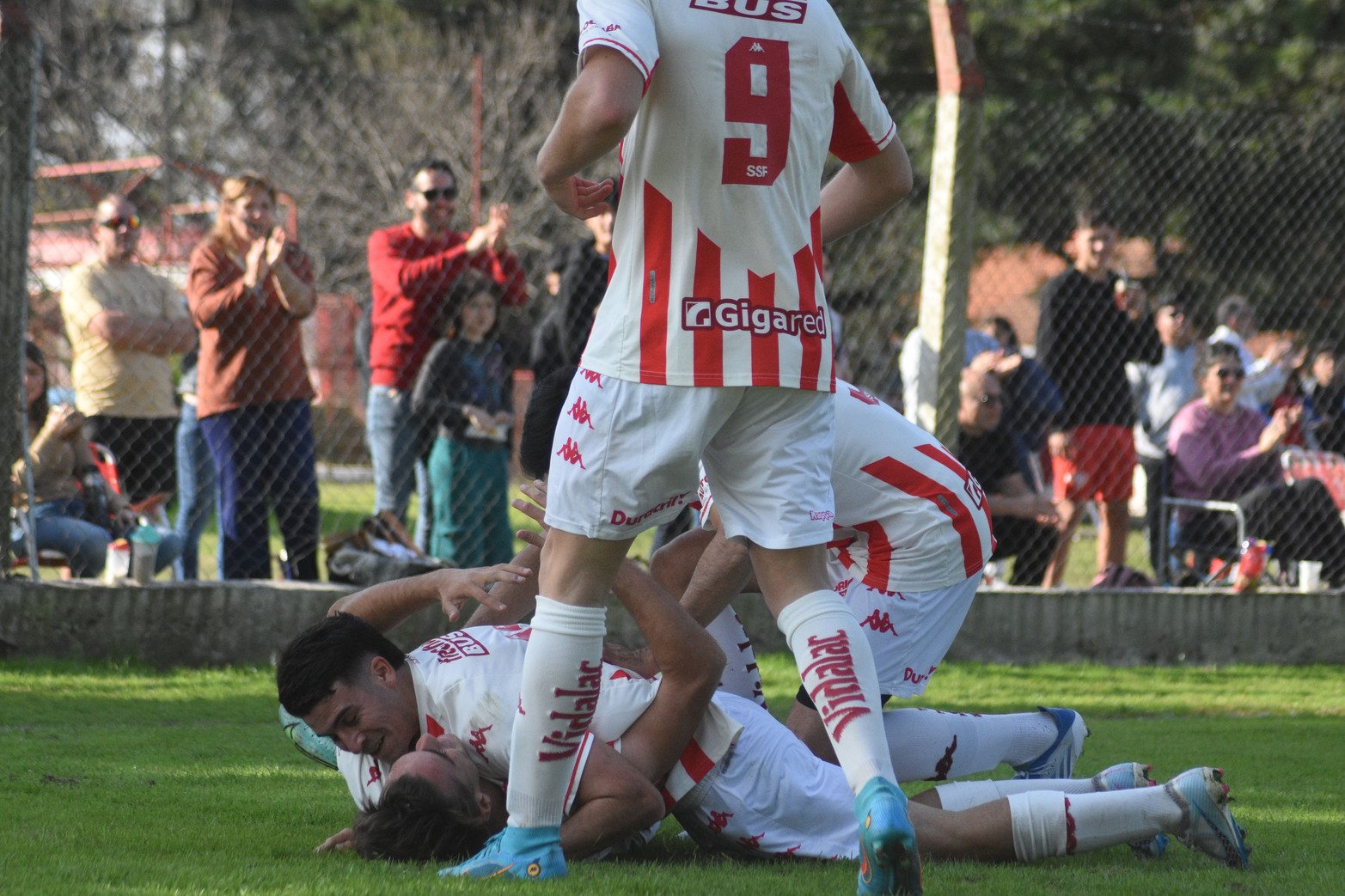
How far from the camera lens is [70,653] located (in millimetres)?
6684

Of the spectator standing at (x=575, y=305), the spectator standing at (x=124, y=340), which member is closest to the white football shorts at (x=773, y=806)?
the spectator standing at (x=575, y=305)

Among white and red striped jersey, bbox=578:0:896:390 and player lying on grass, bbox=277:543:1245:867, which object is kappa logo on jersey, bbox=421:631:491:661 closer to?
player lying on grass, bbox=277:543:1245:867

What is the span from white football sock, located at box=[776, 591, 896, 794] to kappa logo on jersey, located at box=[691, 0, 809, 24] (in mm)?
1220

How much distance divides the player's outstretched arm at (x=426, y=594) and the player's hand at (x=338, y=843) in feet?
1.60

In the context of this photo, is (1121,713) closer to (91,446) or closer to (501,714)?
(501,714)

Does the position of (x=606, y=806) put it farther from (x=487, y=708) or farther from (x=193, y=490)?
(x=193, y=490)

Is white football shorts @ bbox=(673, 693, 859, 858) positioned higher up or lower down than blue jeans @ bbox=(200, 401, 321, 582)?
lower down

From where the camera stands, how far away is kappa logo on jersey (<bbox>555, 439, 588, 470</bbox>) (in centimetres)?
317

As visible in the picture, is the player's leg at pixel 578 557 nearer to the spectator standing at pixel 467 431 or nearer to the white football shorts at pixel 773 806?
the white football shorts at pixel 773 806

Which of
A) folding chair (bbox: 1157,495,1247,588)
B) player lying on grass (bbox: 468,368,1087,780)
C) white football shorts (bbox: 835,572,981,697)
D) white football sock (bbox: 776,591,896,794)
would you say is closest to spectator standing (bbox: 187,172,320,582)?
player lying on grass (bbox: 468,368,1087,780)

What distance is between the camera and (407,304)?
7879 millimetres

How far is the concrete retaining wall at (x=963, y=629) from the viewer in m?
6.70

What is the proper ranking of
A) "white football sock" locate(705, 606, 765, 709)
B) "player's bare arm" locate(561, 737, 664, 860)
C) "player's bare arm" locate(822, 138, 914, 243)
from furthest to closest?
1. "white football sock" locate(705, 606, 765, 709)
2. "player's bare arm" locate(822, 138, 914, 243)
3. "player's bare arm" locate(561, 737, 664, 860)

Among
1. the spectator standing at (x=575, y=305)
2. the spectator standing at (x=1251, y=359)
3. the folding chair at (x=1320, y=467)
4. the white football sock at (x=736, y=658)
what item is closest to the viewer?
the white football sock at (x=736, y=658)
